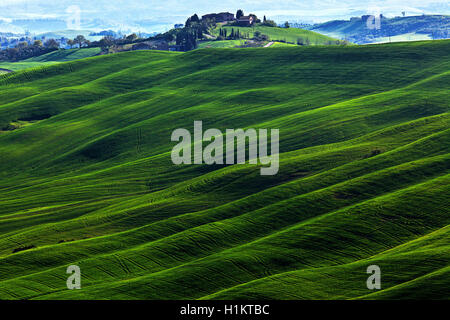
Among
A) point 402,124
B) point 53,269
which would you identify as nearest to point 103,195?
point 53,269

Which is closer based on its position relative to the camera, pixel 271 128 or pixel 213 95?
pixel 271 128
